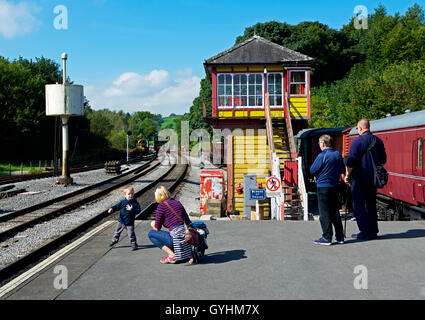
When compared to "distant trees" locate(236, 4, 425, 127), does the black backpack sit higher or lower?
lower

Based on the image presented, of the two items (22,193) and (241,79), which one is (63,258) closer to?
(22,193)

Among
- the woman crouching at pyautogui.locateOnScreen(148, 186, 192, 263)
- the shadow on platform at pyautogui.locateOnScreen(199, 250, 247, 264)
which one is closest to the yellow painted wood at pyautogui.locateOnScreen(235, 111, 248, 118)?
the shadow on platform at pyautogui.locateOnScreen(199, 250, 247, 264)

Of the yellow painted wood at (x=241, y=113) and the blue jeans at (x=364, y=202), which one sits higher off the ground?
the yellow painted wood at (x=241, y=113)

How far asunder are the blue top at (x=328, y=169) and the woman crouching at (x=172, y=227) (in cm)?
228

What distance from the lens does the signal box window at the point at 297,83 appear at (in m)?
23.2

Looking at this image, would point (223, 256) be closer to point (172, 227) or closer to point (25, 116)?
point (172, 227)

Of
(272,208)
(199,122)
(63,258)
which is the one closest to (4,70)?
(199,122)

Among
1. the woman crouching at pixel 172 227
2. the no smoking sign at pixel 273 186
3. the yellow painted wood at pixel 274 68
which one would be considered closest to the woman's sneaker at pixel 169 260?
the woman crouching at pixel 172 227

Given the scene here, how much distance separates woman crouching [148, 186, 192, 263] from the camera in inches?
241

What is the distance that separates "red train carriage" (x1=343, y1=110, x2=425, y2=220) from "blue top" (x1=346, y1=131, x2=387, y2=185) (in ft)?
17.5

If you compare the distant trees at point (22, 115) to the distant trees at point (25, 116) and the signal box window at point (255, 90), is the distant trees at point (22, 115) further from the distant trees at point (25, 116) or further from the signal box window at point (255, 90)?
the signal box window at point (255, 90)

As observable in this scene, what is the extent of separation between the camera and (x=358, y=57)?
260 feet

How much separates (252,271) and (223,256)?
90 cm

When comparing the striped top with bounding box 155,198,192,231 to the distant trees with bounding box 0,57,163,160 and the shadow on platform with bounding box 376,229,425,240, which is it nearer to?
the shadow on platform with bounding box 376,229,425,240
